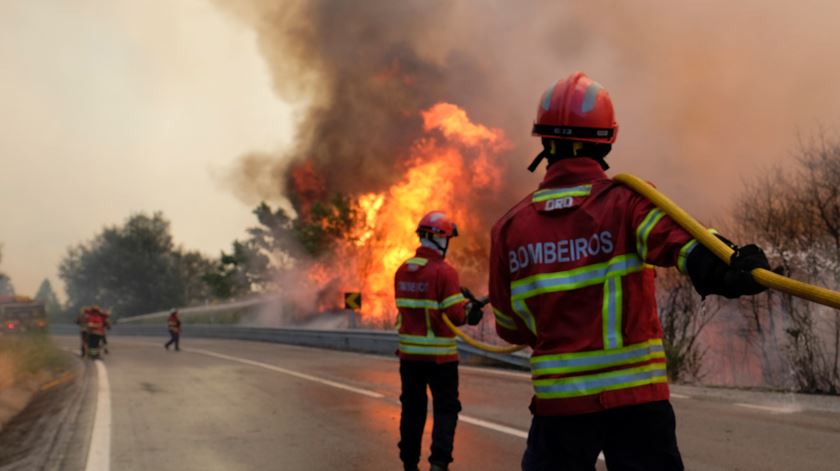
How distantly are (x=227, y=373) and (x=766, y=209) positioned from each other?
10.2m

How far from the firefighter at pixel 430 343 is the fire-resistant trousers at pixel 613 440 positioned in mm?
2888

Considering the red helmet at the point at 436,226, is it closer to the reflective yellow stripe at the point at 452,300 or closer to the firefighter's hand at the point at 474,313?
the reflective yellow stripe at the point at 452,300

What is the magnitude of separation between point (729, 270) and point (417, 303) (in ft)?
12.3

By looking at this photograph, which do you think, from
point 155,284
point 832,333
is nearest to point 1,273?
point 155,284

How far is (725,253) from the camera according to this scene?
215 cm

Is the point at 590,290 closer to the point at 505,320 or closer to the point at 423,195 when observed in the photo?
the point at 505,320

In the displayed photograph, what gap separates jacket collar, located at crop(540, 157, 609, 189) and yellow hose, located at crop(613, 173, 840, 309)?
24 centimetres

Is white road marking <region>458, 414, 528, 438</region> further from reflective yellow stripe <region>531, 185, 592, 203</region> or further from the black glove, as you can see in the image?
the black glove

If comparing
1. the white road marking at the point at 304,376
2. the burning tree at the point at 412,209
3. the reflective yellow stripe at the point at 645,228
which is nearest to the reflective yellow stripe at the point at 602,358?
the reflective yellow stripe at the point at 645,228

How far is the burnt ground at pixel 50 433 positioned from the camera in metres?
7.09

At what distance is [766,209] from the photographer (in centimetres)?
1241

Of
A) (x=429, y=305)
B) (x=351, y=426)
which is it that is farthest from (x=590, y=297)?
(x=351, y=426)

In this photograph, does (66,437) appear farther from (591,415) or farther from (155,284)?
(155,284)

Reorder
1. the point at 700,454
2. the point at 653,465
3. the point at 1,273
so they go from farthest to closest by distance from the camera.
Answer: the point at 1,273
the point at 700,454
the point at 653,465
